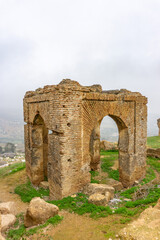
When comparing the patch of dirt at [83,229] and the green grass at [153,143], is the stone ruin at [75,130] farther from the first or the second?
the green grass at [153,143]

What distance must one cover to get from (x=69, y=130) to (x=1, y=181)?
23.3ft

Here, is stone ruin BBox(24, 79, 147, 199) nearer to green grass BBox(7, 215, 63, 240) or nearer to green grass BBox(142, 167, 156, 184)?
green grass BBox(142, 167, 156, 184)

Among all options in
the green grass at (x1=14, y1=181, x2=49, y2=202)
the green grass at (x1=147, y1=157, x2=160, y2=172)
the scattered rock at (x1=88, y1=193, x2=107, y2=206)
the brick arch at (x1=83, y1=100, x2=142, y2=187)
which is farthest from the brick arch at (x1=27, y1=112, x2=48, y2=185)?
the green grass at (x1=147, y1=157, x2=160, y2=172)

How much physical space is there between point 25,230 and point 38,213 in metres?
0.56

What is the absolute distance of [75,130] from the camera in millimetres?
6867

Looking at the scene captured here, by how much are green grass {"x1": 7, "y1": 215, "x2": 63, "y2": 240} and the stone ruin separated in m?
1.33

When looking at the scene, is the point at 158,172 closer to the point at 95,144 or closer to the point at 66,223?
the point at 95,144

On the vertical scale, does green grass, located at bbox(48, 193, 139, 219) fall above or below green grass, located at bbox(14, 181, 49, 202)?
above

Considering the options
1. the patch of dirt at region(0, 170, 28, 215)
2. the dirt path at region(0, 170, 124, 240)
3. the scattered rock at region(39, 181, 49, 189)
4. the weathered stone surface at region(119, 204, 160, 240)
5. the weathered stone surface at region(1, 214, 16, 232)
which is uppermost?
the weathered stone surface at region(119, 204, 160, 240)

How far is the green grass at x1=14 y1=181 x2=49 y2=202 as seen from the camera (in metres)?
8.42

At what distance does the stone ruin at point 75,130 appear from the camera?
6684 millimetres

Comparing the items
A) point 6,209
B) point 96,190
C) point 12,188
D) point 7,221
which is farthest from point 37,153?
point 7,221

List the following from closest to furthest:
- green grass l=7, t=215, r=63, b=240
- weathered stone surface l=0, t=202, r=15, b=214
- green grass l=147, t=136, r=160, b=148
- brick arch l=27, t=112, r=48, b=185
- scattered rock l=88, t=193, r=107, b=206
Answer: green grass l=7, t=215, r=63, b=240 → scattered rock l=88, t=193, r=107, b=206 → weathered stone surface l=0, t=202, r=15, b=214 → brick arch l=27, t=112, r=48, b=185 → green grass l=147, t=136, r=160, b=148

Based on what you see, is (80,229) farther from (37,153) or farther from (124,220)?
(37,153)
